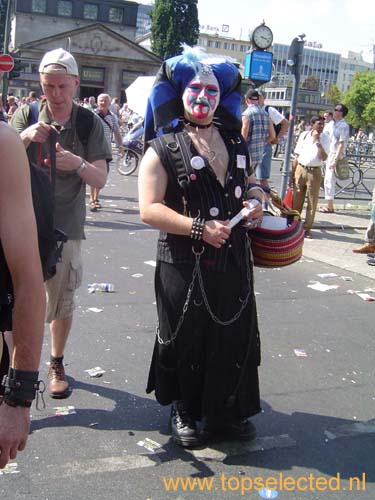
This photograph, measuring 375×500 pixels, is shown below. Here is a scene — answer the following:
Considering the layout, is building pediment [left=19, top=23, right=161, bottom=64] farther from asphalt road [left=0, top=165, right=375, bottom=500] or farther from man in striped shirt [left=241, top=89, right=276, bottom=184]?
asphalt road [left=0, top=165, right=375, bottom=500]

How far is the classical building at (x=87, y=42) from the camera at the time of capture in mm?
57969

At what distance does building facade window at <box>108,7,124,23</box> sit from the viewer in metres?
67.9

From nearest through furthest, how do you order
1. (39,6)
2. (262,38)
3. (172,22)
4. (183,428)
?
1. (183,428)
2. (262,38)
3. (39,6)
4. (172,22)

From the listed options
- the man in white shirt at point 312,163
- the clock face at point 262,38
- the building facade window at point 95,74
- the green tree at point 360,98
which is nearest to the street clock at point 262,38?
the clock face at point 262,38

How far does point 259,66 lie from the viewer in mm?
11656

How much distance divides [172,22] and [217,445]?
7681cm

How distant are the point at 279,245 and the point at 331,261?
4944mm

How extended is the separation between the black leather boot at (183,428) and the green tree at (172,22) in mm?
74936

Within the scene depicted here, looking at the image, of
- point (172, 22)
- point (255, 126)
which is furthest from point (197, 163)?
point (172, 22)

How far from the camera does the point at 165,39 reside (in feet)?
247

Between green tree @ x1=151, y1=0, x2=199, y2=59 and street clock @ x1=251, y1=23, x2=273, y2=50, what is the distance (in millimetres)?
65094

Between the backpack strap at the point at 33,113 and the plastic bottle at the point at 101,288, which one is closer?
the backpack strap at the point at 33,113

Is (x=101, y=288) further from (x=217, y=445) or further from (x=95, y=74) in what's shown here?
(x=95, y=74)

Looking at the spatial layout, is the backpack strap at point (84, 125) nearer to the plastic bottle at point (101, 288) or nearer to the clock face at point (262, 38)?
the plastic bottle at point (101, 288)
